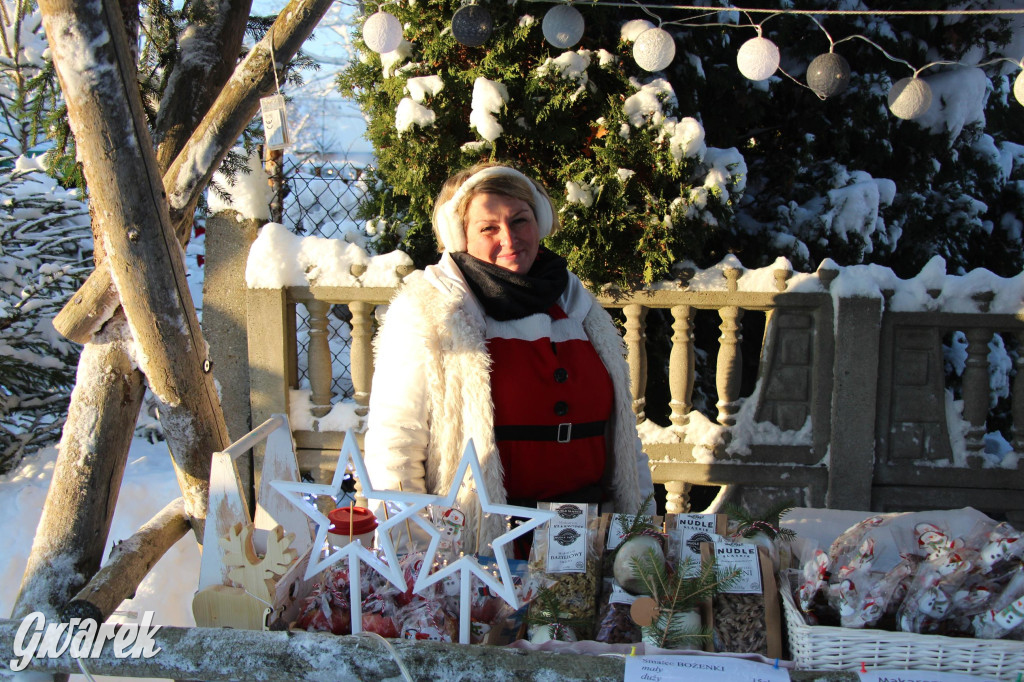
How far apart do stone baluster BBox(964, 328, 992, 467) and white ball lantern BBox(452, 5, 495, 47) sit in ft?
8.29

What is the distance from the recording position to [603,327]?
2.34 m

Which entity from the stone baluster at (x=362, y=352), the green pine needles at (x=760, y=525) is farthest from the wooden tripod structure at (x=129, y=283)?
the green pine needles at (x=760, y=525)

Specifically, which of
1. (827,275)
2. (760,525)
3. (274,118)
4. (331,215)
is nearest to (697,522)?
(760,525)

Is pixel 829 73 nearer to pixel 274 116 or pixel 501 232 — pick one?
pixel 501 232

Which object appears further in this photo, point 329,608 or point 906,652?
point 329,608

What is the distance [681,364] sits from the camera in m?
3.44

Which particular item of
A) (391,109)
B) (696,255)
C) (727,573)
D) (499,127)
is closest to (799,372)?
(696,255)

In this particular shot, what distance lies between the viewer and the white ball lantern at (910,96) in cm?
296

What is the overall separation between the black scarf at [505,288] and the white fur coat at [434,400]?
0.05 meters

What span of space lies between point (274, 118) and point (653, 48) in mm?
1600

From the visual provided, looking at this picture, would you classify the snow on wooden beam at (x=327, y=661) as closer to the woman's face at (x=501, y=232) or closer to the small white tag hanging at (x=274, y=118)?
the woman's face at (x=501, y=232)

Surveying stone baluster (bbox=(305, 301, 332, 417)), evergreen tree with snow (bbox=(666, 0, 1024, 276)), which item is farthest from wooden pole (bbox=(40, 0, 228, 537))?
evergreen tree with snow (bbox=(666, 0, 1024, 276))

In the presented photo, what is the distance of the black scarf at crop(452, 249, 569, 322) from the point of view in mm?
2113

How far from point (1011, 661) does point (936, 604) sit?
0.14 m
